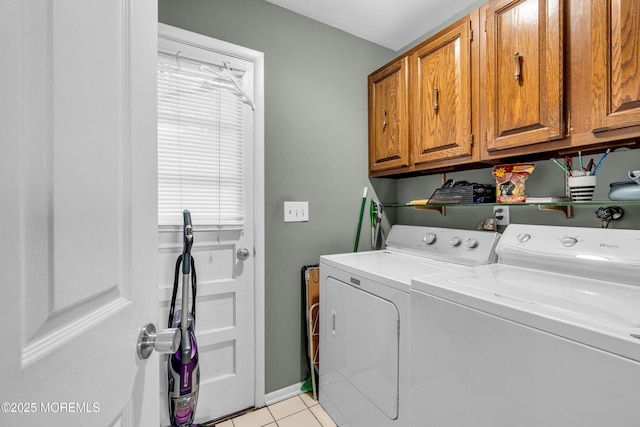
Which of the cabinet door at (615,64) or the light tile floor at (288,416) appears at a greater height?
the cabinet door at (615,64)

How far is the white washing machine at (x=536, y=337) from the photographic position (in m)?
0.67

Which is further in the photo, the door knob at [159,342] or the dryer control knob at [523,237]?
the dryer control knob at [523,237]

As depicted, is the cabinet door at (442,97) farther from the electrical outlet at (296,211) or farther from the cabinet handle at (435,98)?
the electrical outlet at (296,211)

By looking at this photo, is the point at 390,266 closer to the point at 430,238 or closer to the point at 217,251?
the point at 430,238

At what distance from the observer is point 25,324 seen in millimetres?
293

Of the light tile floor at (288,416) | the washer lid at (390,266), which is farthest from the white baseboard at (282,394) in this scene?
the washer lid at (390,266)

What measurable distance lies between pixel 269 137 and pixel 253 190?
391 millimetres

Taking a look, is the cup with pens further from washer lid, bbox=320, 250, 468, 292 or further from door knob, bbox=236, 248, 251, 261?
door knob, bbox=236, 248, 251, 261

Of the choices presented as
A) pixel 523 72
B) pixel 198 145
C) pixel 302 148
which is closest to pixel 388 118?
pixel 302 148

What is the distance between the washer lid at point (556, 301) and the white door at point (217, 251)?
1165 mm

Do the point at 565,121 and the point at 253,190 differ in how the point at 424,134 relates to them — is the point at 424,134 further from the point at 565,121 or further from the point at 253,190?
the point at 253,190

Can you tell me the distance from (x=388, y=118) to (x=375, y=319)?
1.48m

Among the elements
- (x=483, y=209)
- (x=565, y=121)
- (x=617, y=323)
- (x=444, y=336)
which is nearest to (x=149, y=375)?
(x=444, y=336)

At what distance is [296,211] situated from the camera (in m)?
2.02
